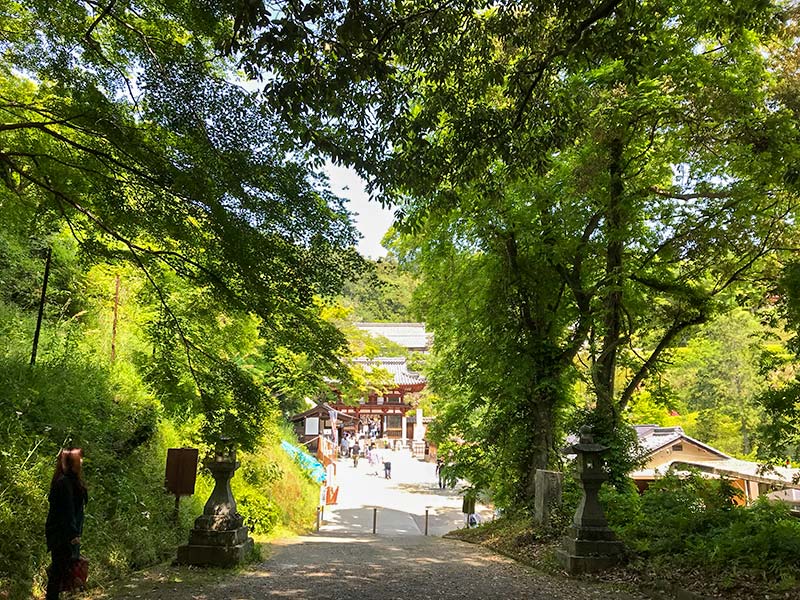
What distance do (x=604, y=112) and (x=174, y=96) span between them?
5296mm

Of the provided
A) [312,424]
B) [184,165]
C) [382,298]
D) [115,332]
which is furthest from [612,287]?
[312,424]

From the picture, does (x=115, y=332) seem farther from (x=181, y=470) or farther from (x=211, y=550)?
(x=211, y=550)

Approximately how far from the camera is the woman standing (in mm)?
4055

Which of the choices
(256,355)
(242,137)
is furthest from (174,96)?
(256,355)

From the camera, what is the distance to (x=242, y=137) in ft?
17.0

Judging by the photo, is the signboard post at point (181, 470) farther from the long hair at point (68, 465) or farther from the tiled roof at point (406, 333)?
the tiled roof at point (406, 333)

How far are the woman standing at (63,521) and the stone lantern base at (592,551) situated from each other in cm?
513

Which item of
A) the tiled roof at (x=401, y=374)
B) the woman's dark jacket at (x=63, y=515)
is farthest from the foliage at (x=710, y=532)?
the tiled roof at (x=401, y=374)

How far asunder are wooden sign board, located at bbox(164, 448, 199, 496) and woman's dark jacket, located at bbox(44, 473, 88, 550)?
3.28 metres

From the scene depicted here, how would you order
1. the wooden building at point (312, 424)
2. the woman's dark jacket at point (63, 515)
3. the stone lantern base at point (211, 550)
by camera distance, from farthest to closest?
the wooden building at point (312, 424) → the stone lantern base at point (211, 550) → the woman's dark jacket at point (63, 515)

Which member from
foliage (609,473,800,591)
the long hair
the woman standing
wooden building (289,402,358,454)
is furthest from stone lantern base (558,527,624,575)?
wooden building (289,402,358,454)

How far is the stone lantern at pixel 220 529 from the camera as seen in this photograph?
6.36 meters

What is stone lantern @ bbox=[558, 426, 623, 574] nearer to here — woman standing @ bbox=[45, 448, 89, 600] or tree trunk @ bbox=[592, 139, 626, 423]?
tree trunk @ bbox=[592, 139, 626, 423]

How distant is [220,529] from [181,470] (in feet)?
4.25
